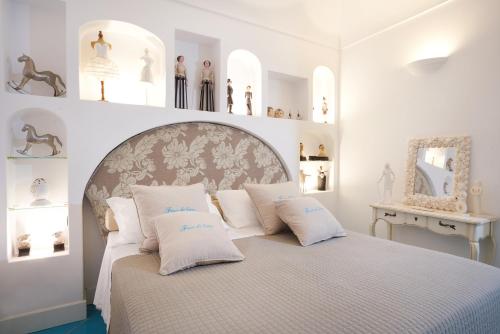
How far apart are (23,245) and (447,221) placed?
3133mm

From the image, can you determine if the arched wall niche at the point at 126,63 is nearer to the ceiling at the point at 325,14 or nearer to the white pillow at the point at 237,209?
the ceiling at the point at 325,14

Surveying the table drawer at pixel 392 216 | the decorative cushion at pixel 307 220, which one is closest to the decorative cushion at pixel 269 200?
the decorative cushion at pixel 307 220

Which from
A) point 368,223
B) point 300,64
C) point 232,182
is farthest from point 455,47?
point 232,182

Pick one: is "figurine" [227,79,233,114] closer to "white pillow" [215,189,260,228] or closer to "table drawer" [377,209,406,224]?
"white pillow" [215,189,260,228]

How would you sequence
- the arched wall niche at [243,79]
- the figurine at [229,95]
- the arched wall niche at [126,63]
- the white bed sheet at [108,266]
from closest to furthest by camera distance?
the white bed sheet at [108,266] < the arched wall niche at [126,63] < the figurine at [229,95] < the arched wall niche at [243,79]

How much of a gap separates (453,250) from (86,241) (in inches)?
122

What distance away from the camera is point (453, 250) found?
2514 mm

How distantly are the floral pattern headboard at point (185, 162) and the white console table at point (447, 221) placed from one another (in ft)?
3.77

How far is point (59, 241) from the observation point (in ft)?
6.77

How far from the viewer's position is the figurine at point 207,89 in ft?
8.80

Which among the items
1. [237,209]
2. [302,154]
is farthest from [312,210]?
[302,154]

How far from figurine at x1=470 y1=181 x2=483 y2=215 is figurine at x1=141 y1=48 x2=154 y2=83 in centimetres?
279

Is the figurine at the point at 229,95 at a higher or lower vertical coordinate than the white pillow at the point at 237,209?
higher

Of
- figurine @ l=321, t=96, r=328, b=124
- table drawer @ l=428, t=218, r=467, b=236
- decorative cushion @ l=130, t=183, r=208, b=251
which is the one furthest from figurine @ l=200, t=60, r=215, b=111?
table drawer @ l=428, t=218, r=467, b=236
